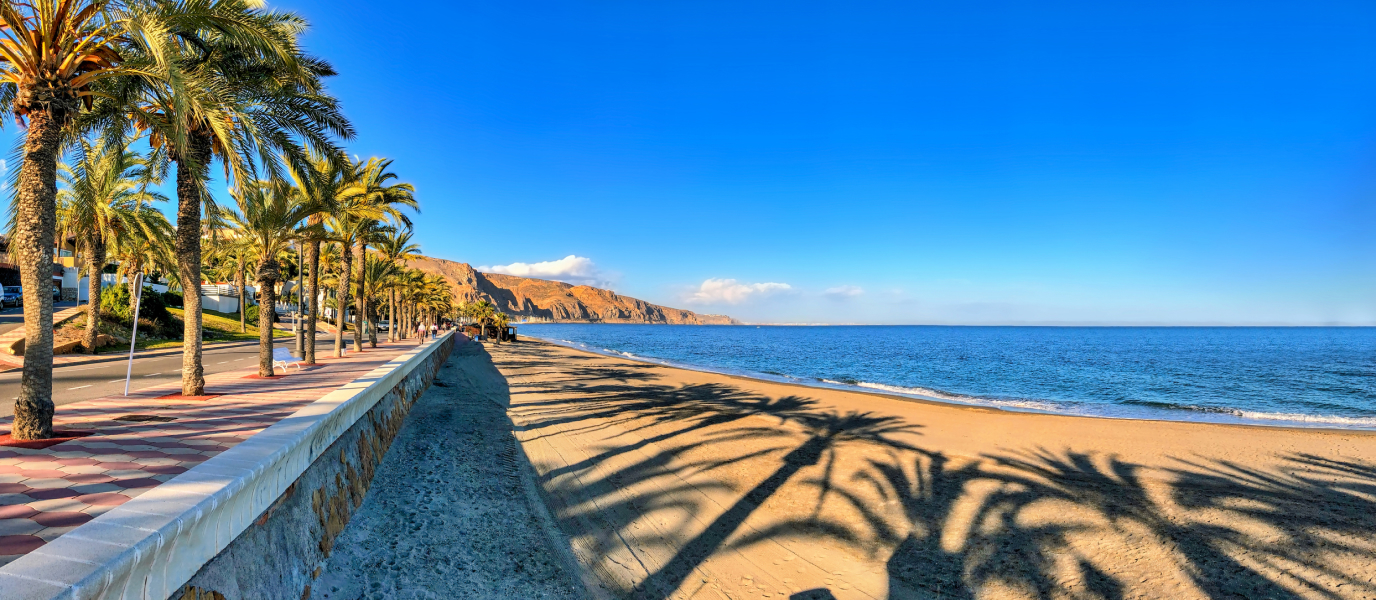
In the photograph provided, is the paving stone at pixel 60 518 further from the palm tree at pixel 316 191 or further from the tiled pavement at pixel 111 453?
the palm tree at pixel 316 191

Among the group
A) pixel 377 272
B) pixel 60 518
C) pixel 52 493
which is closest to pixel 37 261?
pixel 52 493

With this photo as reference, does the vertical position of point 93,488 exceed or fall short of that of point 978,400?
it exceeds it

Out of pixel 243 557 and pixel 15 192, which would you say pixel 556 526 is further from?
pixel 15 192

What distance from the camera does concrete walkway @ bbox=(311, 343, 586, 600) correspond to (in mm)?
5008

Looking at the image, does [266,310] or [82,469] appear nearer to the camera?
[82,469]

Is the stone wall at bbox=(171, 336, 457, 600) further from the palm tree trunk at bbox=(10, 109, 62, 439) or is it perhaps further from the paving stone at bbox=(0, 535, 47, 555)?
the palm tree trunk at bbox=(10, 109, 62, 439)

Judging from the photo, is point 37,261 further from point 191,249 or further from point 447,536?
point 447,536

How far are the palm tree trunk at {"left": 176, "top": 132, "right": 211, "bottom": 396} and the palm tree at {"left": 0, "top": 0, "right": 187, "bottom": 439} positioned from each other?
11.1ft

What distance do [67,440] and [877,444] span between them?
12.0 meters

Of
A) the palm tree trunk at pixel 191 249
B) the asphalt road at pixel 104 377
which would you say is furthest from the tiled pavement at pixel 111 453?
the asphalt road at pixel 104 377

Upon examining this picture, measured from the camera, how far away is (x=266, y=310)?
13.1m

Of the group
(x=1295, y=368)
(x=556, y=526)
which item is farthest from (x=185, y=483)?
(x=1295, y=368)

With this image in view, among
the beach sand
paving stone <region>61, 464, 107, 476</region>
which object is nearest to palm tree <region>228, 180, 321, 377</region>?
the beach sand

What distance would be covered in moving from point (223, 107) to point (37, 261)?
290 cm
